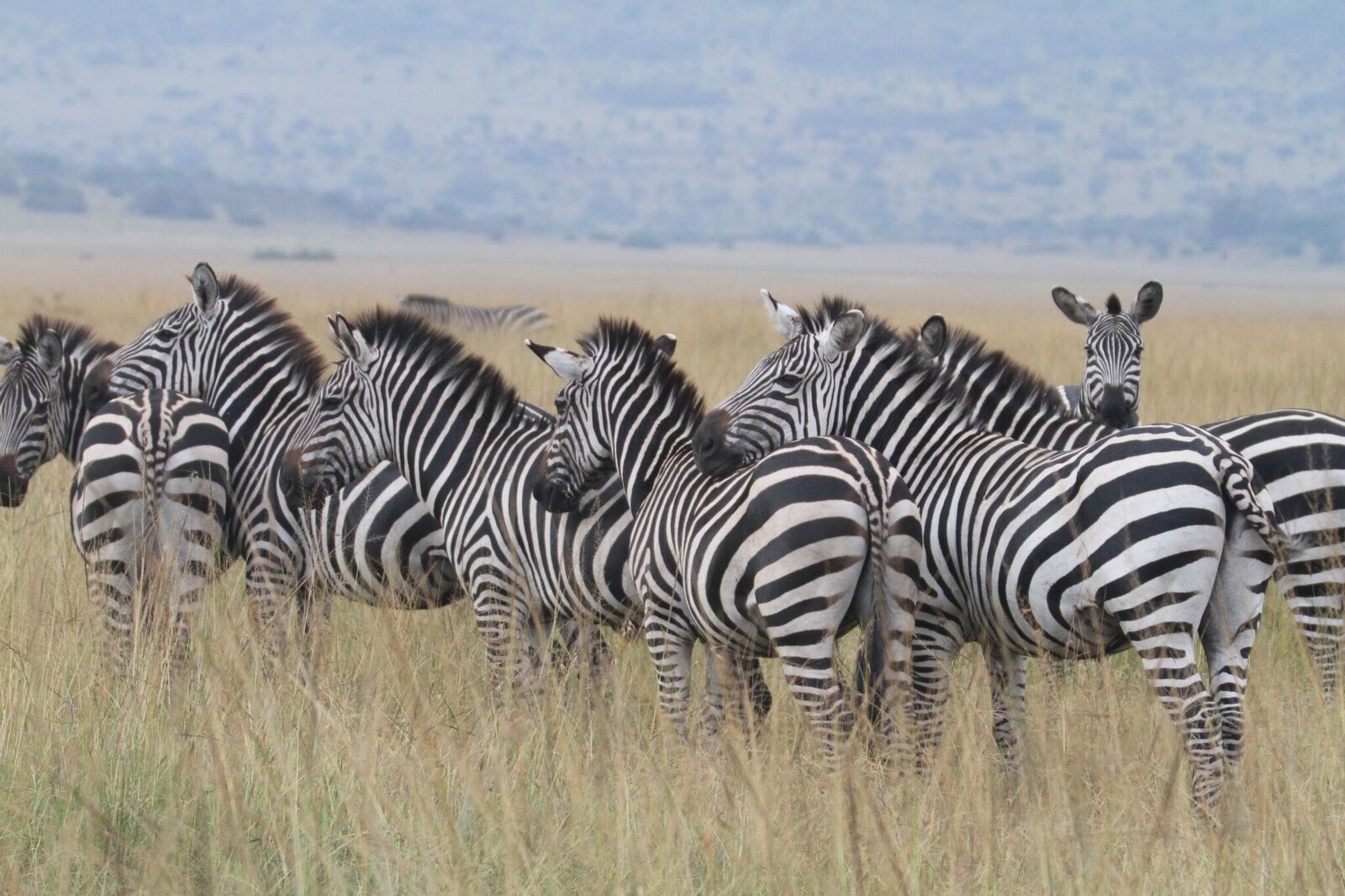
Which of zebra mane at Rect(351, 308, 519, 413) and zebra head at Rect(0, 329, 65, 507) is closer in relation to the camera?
zebra mane at Rect(351, 308, 519, 413)

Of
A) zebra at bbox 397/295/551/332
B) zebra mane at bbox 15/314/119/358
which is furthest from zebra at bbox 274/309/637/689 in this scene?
zebra at bbox 397/295/551/332

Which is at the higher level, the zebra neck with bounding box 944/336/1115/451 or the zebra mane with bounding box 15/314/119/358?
the zebra mane with bounding box 15/314/119/358

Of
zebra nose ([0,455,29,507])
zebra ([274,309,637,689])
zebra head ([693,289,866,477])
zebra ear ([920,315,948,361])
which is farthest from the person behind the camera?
zebra nose ([0,455,29,507])

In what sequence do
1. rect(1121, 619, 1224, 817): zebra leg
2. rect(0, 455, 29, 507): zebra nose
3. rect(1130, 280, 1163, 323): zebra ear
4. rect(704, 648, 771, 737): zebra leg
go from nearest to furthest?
rect(1121, 619, 1224, 817): zebra leg < rect(704, 648, 771, 737): zebra leg < rect(0, 455, 29, 507): zebra nose < rect(1130, 280, 1163, 323): zebra ear

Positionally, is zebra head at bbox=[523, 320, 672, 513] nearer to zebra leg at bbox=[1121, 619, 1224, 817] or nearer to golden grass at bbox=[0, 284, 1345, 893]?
golden grass at bbox=[0, 284, 1345, 893]

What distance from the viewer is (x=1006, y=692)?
16.6ft

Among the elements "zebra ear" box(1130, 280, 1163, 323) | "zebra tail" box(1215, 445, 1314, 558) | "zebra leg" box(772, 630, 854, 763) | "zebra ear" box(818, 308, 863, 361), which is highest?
"zebra ear" box(1130, 280, 1163, 323)

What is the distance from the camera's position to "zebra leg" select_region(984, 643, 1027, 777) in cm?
508

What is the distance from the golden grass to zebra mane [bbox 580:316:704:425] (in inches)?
43.3

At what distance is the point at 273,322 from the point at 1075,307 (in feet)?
18.0

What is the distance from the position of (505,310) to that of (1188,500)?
2381cm

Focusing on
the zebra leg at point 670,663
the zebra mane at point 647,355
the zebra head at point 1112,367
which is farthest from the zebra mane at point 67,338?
the zebra head at point 1112,367

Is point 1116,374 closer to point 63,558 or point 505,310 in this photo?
point 63,558

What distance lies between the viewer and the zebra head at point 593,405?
17.9ft
